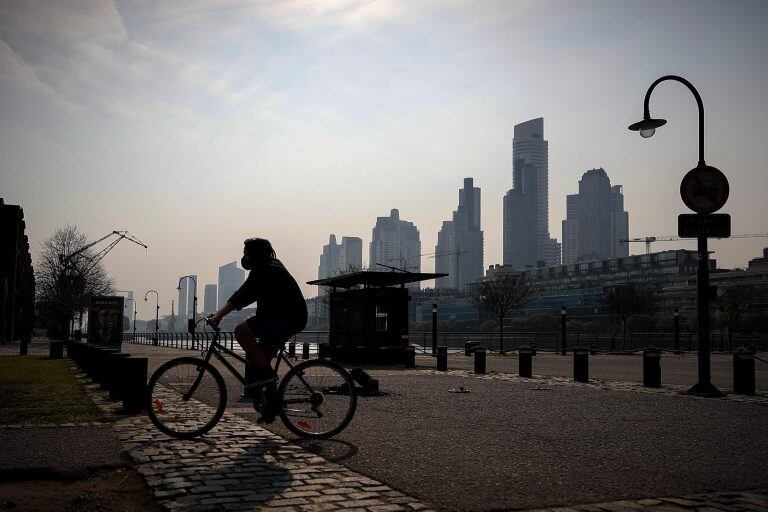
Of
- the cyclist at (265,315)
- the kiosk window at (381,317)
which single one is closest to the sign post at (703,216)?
the cyclist at (265,315)

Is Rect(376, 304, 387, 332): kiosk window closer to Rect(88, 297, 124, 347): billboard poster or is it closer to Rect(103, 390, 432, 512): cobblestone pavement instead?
Rect(88, 297, 124, 347): billboard poster

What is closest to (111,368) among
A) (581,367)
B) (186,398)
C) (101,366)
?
(101,366)

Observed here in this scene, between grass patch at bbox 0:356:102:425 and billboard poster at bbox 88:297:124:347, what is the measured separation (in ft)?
34.9

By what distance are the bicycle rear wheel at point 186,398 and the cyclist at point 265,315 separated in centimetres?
42

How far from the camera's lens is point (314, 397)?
6648 mm

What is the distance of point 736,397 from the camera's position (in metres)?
11.3

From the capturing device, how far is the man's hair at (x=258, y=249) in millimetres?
6926

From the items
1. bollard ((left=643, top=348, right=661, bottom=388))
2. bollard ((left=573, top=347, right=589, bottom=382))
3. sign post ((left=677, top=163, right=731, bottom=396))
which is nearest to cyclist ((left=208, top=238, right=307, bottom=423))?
sign post ((left=677, top=163, right=731, bottom=396))

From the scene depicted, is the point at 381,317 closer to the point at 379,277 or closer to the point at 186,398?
the point at 379,277

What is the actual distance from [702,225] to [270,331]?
344 inches

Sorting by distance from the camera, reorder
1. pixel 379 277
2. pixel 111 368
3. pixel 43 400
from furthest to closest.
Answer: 1. pixel 379 277
2. pixel 111 368
3. pixel 43 400

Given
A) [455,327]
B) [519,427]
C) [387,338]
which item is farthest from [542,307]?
[519,427]

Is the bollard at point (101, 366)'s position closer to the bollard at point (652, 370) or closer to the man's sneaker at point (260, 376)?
the man's sneaker at point (260, 376)

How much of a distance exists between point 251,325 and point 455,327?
165815 mm
